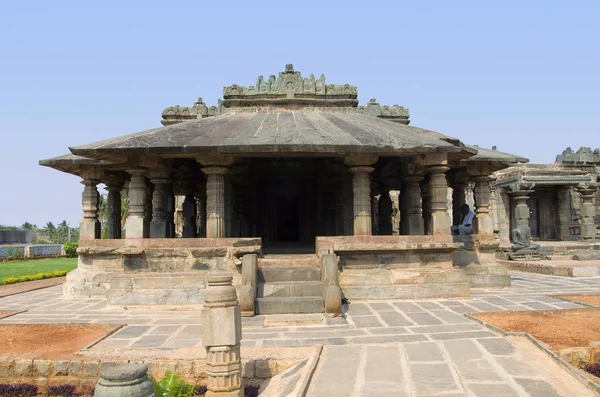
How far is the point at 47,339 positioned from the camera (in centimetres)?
598

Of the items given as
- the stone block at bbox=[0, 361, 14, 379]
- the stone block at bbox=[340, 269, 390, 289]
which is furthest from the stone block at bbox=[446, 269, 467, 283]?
the stone block at bbox=[0, 361, 14, 379]

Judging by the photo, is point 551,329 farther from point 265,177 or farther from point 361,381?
point 265,177

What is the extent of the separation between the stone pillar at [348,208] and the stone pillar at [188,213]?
5.19m

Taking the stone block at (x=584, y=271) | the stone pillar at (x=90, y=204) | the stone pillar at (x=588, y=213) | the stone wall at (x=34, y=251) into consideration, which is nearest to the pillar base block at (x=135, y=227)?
the stone pillar at (x=90, y=204)

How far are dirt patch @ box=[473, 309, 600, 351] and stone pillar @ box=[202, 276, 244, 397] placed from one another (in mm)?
3603

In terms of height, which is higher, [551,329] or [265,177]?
[265,177]

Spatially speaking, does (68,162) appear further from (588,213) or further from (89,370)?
(588,213)

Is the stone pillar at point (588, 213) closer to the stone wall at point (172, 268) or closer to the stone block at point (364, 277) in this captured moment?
the stone block at point (364, 277)

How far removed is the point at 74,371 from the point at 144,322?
6.58 feet

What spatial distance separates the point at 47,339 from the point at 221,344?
10.9 feet

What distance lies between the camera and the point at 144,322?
22.7 feet

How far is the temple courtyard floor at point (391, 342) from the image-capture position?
4082mm

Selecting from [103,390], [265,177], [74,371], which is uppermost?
[265,177]

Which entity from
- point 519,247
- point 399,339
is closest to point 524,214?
point 519,247
